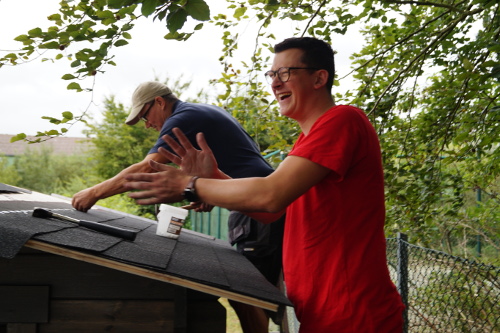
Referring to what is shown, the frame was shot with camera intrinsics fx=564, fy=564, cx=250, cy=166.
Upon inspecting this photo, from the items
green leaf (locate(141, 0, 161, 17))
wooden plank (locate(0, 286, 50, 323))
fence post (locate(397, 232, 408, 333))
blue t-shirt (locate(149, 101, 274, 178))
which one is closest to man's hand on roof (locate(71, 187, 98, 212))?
blue t-shirt (locate(149, 101, 274, 178))

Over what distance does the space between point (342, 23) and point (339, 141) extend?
152 inches

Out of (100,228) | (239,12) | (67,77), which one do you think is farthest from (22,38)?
(239,12)

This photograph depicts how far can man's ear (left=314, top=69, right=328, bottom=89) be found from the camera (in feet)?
7.21

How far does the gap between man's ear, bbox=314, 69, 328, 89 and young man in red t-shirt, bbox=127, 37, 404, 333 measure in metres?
0.25

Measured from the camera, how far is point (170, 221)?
344cm

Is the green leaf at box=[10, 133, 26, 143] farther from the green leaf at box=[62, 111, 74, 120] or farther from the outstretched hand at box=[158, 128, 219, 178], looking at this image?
the outstretched hand at box=[158, 128, 219, 178]

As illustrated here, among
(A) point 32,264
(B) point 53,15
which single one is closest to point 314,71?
(A) point 32,264

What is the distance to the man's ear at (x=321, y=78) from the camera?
7.21 feet

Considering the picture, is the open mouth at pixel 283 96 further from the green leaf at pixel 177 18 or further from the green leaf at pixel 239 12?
the green leaf at pixel 239 12

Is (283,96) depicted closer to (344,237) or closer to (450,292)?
(344,237)

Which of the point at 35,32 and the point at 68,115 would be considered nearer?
the point at 35,32

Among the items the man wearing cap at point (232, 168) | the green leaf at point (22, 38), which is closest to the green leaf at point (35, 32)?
the green leaf at point (22, 38)

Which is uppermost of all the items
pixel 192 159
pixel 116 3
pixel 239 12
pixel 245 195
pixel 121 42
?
pixel 239 12

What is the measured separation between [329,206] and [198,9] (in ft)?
2.98
